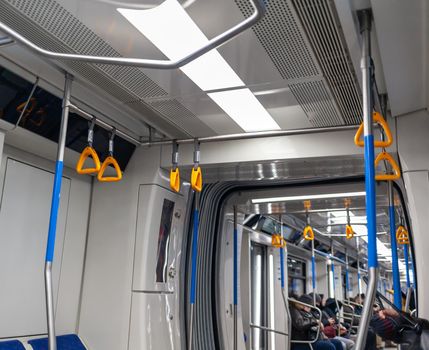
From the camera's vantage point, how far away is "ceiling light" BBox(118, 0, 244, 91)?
202 cm

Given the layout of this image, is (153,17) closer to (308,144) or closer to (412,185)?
(308,144)

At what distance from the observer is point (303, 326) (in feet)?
23.0

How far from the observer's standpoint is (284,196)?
4.62 m

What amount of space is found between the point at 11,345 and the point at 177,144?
5.86ft

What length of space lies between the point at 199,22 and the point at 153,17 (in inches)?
8.0

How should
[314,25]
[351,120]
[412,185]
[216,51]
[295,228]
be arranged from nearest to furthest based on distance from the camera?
[314,25] < [216,51] < [412,185] < [351,120] < [295,228]

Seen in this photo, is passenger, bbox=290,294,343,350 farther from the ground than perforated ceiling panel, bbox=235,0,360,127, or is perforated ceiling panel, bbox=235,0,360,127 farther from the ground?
perforated ceiling panel, bbox=235,0,360,127

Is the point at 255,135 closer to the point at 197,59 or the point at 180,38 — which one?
the point at 197,59

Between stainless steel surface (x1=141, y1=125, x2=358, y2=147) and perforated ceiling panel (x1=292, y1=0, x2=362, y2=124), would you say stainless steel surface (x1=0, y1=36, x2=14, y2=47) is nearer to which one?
perforated ceiling panel (x1=292, y1=0, x2=362, y2=124)

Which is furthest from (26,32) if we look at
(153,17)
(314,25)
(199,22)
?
(314,25)

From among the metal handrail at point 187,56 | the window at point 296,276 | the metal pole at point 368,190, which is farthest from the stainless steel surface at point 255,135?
the window at point 296,276

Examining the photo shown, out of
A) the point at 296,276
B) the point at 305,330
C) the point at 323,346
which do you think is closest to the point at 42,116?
the point at 305,330

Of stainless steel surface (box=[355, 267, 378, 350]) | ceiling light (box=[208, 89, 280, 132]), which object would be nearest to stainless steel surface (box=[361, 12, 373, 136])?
stainless steel surface (box=[355, 267, 378, 350])

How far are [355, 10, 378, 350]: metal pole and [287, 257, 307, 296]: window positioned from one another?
7.83m
